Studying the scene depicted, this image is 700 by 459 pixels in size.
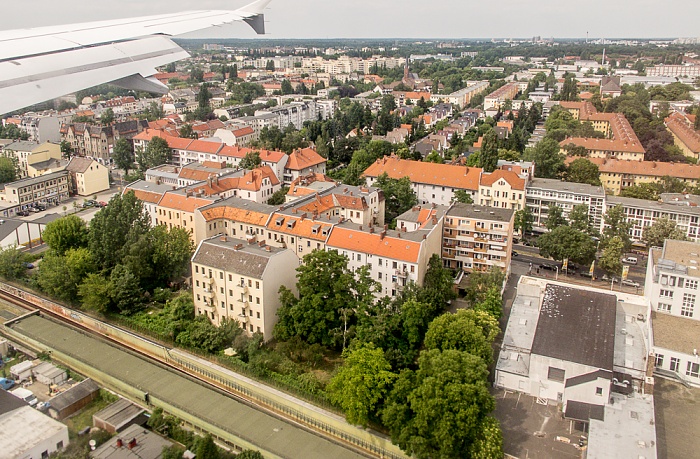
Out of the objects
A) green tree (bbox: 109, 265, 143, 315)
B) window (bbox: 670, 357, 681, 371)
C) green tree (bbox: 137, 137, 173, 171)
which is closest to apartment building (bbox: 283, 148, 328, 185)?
green tree (bbox: 137, 137, 173, 171)

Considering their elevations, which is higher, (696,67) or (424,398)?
(696,67)

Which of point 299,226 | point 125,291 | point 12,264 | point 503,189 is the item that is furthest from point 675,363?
point 12,264

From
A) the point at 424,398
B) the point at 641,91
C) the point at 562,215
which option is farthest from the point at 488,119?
the point at 424,398

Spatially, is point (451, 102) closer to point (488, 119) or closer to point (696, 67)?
point (488, 119)

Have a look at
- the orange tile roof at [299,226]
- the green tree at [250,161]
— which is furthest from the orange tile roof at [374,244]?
the green tree at [250,161]

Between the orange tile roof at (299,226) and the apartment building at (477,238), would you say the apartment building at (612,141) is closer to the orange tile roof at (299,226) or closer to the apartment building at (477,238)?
the apartment building at (477,238)

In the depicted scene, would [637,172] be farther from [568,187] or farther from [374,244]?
[374,244]
